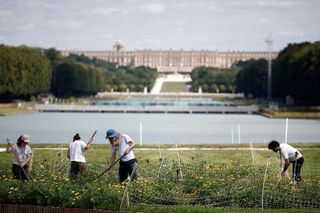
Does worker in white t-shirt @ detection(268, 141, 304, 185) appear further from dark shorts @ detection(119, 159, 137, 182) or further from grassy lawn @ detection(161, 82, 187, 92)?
grassy lawn @ detection(161, 82, 187, 92)

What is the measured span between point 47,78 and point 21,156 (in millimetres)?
87375

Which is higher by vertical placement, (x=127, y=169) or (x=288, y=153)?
(x=288, y=153)

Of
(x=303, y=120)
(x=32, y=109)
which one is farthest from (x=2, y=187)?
(x=32, y=109)

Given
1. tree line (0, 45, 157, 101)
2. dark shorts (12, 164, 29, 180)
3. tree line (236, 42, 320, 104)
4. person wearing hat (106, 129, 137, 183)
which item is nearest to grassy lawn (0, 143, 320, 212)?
dark shorts (12, 164, 29, 180)

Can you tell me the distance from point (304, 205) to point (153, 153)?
12.5 metres

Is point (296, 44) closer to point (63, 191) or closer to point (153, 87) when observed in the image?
point (153, 87)

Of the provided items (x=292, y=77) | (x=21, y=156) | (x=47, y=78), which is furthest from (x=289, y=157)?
(x=47, y=78)

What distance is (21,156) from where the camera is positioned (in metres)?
18.2

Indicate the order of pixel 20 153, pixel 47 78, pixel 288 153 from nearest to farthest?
1. pixel 288 153
2. pixel 20 153
3. pixel 47 78

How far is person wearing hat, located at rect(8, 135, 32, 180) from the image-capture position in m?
18.0

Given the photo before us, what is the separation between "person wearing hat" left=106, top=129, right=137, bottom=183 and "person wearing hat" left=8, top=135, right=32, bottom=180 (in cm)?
183

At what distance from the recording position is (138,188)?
16.5 metres

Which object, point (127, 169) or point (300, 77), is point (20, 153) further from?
point (300, 77)

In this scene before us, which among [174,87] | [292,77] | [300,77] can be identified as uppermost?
[300,77]
